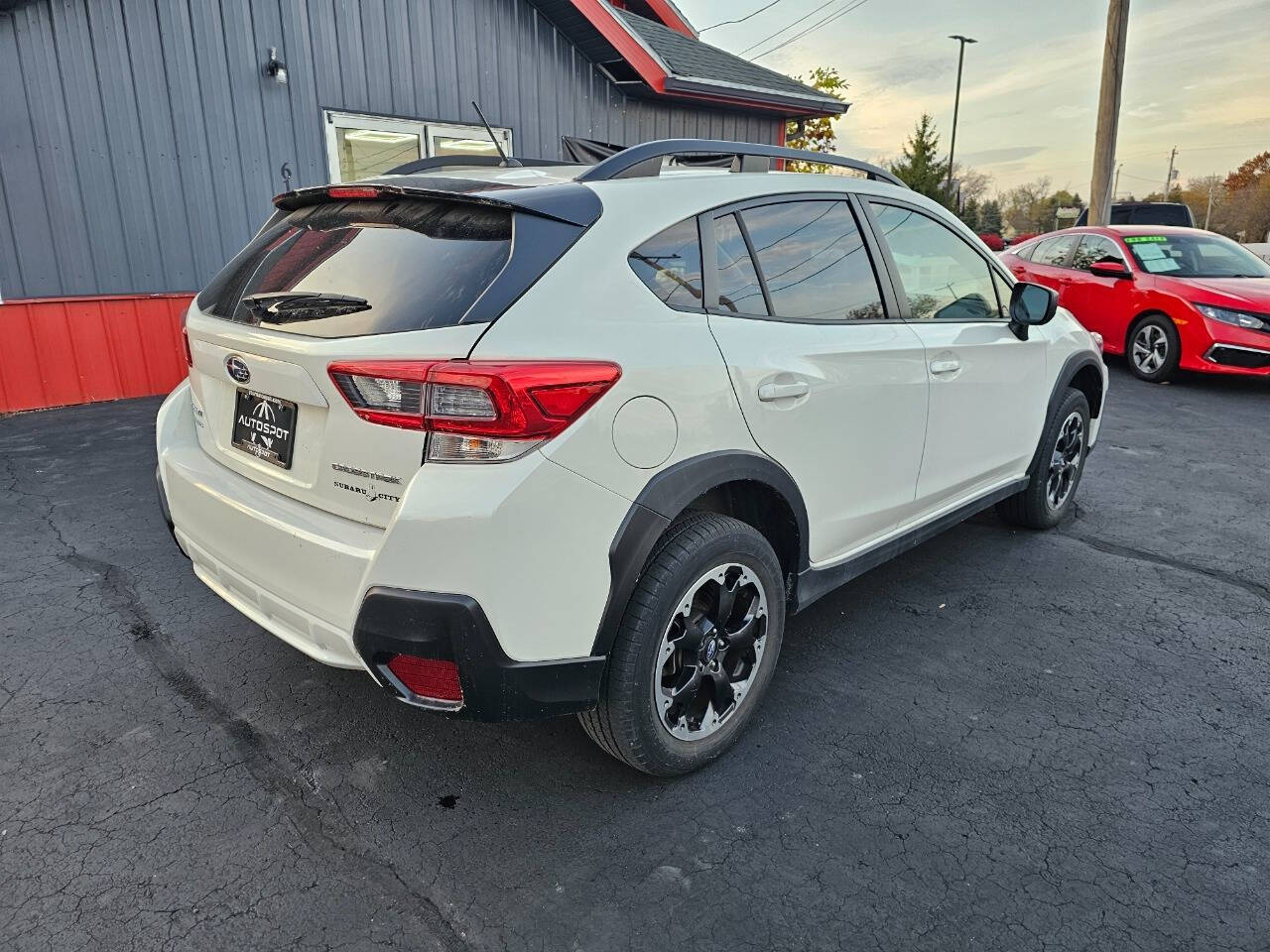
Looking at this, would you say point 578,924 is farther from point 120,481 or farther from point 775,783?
point 120,481

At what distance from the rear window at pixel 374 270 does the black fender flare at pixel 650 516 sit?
2.05 ft

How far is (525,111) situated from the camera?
9.23 metres

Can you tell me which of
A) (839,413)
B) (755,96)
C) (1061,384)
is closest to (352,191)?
(839,413)

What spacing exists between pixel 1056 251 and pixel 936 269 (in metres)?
7.88

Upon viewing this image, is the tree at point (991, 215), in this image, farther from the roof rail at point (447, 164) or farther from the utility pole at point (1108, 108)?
the roof rail at point (447, 164)

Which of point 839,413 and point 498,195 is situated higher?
point 498,195

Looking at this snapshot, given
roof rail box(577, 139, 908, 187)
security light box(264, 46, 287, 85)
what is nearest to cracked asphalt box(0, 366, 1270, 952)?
roof rail box(577, 139, 908, 187)

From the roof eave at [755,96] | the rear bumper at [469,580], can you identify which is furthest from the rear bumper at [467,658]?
the roof eave at [755,96]

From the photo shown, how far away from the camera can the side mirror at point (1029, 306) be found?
3.54m

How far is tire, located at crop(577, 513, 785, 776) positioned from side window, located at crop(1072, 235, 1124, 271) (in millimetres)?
8470

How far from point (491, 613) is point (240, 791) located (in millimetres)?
1076

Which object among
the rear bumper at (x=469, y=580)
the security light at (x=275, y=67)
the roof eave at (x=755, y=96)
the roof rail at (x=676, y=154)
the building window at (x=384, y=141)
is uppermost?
the roof eave at (x=755, y=96)

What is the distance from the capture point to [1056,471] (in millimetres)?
4281

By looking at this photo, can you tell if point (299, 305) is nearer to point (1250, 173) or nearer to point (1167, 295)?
point (1167, 295)
